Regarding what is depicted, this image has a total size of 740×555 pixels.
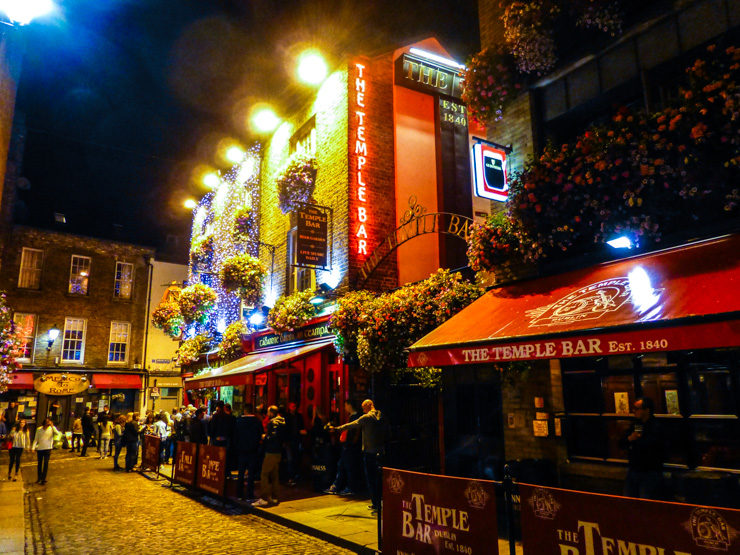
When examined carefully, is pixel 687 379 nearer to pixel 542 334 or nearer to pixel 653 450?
pixel 653 450

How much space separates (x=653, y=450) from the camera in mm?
6039

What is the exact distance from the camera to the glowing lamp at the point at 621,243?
7037mm

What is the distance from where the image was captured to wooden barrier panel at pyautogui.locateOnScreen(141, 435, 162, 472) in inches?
569

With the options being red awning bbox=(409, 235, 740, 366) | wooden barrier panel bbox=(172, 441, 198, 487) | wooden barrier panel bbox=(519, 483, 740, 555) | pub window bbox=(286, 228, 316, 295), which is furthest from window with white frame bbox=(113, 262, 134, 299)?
wooden barrier panel bbox=(519, 483, 740, 555)

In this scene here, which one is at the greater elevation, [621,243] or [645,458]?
[621,243]

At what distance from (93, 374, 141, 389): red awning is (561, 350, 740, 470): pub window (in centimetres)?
3072

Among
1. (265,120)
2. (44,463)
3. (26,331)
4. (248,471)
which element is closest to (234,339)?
(44,463)

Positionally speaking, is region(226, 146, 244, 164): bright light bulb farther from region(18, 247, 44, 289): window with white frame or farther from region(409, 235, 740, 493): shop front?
region(18, 247, 44, 289): window with white frame

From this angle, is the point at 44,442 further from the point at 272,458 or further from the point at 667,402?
the point at 667,402

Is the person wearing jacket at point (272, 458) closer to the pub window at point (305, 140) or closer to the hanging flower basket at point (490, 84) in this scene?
the hanging flower basket at point (490, 84)

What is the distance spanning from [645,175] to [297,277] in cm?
1179

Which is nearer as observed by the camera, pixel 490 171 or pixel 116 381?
pixel 490 171

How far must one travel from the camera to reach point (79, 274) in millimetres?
33031

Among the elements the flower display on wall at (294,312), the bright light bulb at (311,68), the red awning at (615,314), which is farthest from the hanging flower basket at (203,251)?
the red awning at (615,314)
